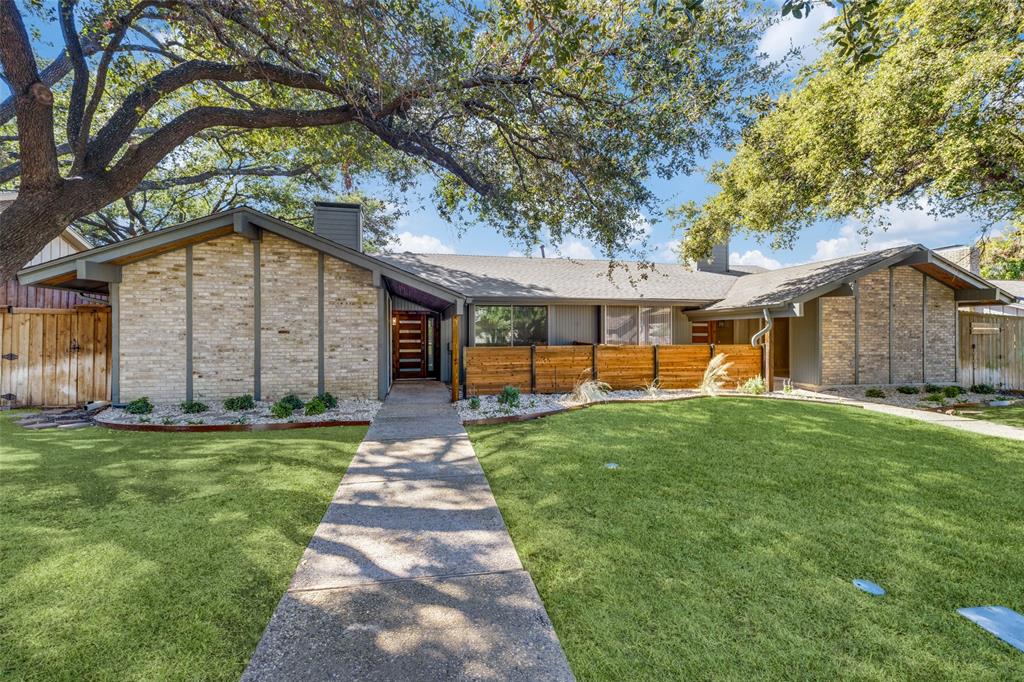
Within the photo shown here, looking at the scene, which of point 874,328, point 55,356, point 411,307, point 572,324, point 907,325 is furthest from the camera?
point 411,307

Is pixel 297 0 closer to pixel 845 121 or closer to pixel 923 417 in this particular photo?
pixel 845 121

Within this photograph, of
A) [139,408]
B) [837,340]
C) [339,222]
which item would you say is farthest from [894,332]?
[139,408]

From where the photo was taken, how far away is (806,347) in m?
13.1

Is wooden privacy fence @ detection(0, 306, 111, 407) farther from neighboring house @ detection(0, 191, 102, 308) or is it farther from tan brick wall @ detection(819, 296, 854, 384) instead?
tan brick wall @ detection(819, 296, 854, 384)

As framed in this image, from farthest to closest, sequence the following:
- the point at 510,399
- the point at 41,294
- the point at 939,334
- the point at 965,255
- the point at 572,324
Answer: the point at 965,255 < the point at 572,324 < the point at 939,334 < the point at 41,294 < the point at 510,399

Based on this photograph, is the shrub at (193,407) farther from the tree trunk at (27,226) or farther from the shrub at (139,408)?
the tree trunk at (27,226)

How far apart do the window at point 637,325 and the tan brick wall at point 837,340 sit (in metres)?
4.46

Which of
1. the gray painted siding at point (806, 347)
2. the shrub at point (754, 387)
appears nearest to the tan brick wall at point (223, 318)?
the shrub at point (754, 387)

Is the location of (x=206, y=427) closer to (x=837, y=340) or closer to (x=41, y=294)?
(x=41, y=294)

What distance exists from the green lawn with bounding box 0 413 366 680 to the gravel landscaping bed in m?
12.8

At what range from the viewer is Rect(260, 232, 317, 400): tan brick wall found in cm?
956

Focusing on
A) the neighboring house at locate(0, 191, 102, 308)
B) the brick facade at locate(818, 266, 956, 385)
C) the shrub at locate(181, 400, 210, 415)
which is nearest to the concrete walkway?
the shrub at locate(181, 400, 210, 415)

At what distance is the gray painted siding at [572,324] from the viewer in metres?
14.3

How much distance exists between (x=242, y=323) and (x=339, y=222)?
3.94m
